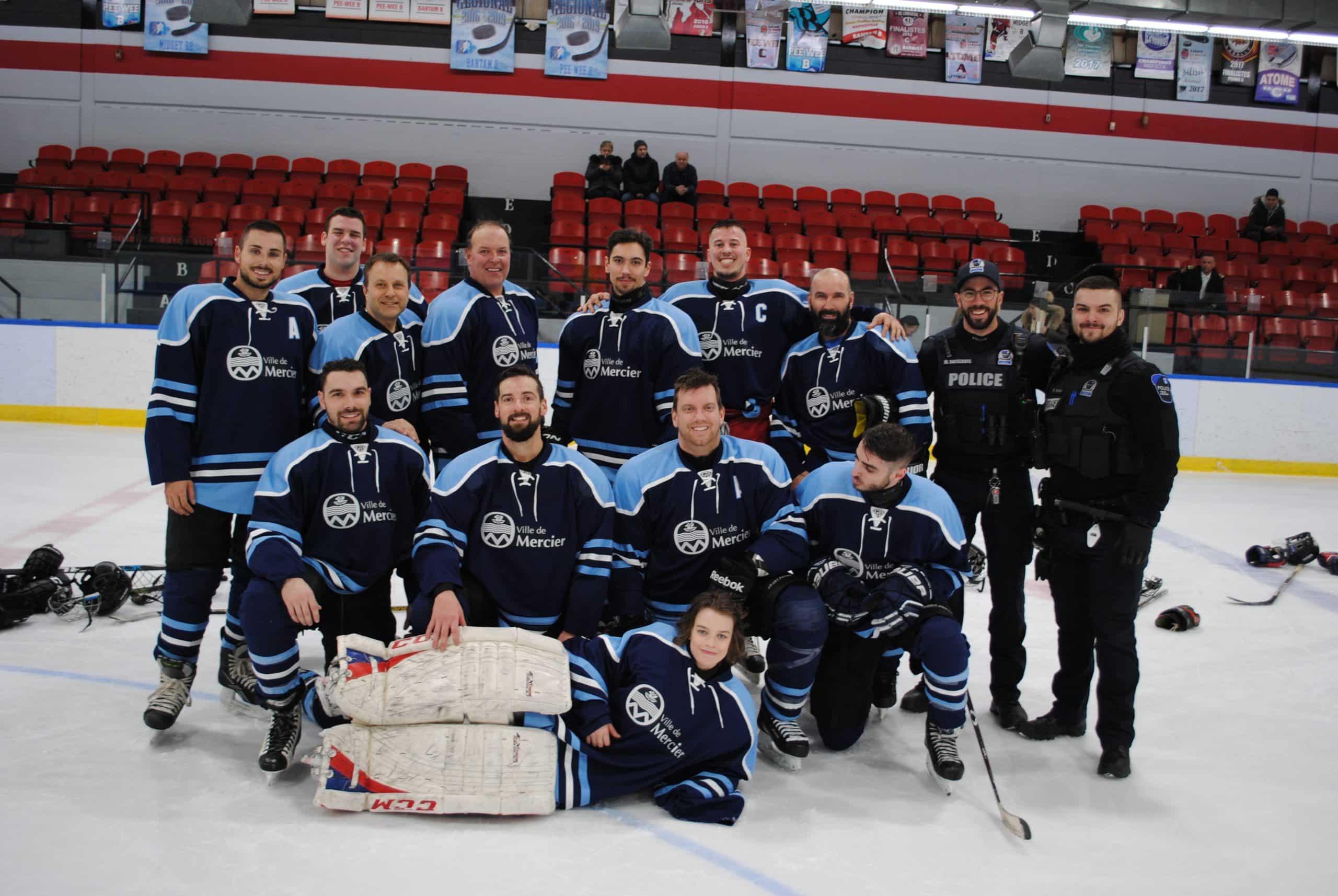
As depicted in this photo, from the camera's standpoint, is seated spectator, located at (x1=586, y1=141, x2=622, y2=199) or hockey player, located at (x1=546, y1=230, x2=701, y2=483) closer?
hockey player, located at (x1=546, y1=230, x2=701, y2=483)

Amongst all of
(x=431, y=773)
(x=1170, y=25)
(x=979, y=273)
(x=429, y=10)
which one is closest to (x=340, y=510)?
(x=431, y=773)

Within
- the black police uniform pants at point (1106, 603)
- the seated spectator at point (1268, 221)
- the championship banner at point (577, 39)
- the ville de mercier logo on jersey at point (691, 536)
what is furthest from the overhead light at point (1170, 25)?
the ville de mercier logo on jersey at point (691, 536)

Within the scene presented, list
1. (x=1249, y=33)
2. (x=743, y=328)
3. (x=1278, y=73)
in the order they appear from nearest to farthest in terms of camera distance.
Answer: (x=743, y=328), (x=1249, y=33), (x=1278, y=73)

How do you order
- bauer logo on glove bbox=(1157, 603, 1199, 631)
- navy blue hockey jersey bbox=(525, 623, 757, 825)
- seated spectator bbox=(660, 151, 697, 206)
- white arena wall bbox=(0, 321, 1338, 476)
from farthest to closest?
seated spectator bbox=(660, 151, 697, 206)
white arena wall bbox=(0, 321, 1338, 476)
bauer logo on glove bbox=(1157, 603, 1199, 631)
navy blue hockey jersey bbox=(525, 623, 757, 825)

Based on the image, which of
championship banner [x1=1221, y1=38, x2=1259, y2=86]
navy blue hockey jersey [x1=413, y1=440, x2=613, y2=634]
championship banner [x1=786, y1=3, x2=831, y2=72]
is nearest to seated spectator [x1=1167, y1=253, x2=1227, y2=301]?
championship banner [x1=1221, y1=38, x2=1259, y2=86]

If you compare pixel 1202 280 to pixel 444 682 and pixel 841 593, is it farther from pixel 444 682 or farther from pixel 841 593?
pixel 444 682

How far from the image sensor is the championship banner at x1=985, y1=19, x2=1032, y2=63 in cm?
1385

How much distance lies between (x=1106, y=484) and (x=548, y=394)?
6.16 m

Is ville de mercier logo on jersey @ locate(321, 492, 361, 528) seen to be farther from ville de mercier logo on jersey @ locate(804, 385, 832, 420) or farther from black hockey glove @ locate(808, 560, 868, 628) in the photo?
ville de mercier logo on jersey @ locate(804, 385, 832, 420)

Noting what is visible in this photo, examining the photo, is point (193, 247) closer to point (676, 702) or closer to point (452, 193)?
point (452, 193)

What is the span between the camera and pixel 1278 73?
14.3m

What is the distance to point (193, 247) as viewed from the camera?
915 cm

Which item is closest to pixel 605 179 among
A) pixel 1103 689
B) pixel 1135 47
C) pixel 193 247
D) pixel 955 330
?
pixel 193 247

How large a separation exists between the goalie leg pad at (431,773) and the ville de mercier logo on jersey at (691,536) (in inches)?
34.4
